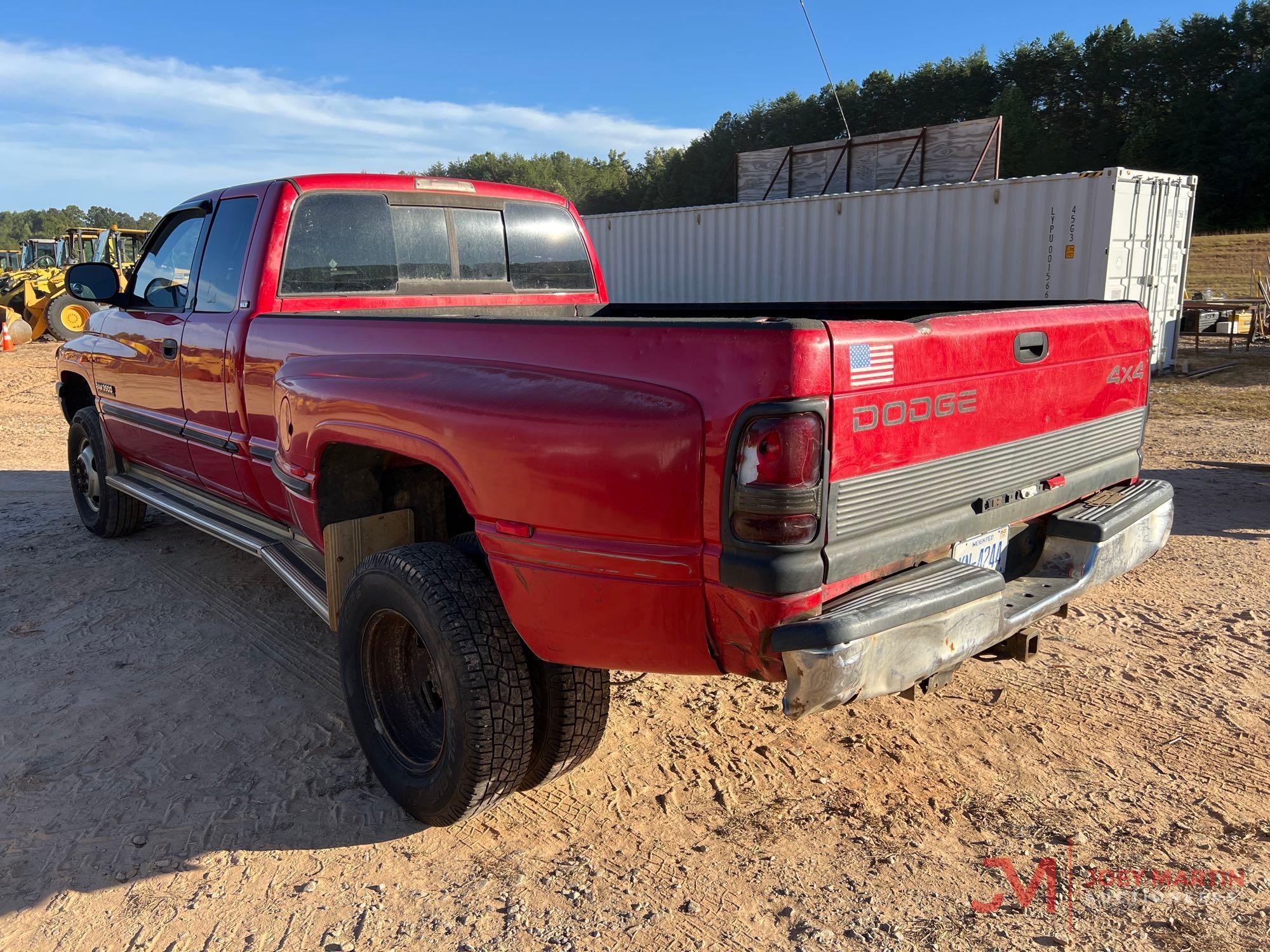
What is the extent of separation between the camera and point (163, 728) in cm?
340

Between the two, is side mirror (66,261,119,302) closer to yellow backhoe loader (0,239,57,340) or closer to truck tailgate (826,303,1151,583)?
truck tailgate (826,303,1151,583)

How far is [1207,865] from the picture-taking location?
253cm

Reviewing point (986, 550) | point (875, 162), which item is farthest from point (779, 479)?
point (875, 162)

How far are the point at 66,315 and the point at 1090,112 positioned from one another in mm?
61157

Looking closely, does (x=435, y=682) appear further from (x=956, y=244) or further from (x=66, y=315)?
(x=66, y=315)

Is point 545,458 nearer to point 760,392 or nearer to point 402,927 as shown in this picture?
point 760,392

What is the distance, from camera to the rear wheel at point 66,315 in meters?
18.0

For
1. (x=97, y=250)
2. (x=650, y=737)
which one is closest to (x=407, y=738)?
(x=650, y=737)

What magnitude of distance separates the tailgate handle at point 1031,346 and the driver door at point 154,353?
3619mm

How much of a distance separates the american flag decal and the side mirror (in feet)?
13.9

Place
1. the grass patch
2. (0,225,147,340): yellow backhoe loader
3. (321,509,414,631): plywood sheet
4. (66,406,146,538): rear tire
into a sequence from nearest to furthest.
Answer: (321,509,414,631): plywood sheet, (66,406,146,538): rear tire, (0,225,147,340): yellow backhoe loader, the grass patch

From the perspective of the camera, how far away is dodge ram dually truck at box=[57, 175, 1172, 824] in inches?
79.7

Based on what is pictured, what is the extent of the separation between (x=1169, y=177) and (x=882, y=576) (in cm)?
1248

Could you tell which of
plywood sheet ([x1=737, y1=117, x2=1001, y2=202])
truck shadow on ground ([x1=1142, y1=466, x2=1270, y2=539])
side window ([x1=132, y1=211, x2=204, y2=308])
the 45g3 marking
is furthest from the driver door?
plywood sheet ([x1=737, y1=117, x2=1001, y2=202])
